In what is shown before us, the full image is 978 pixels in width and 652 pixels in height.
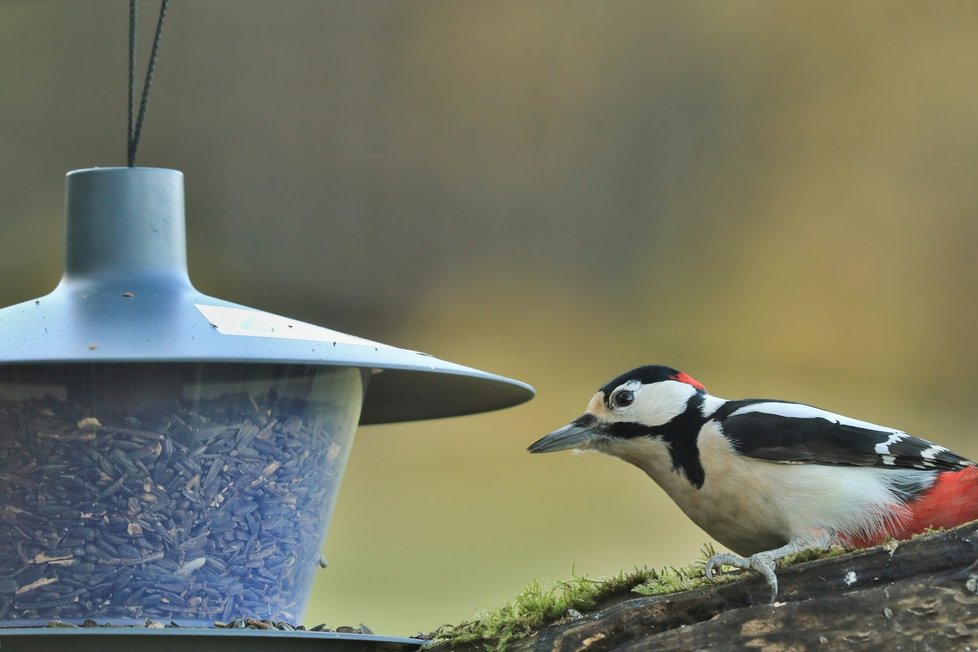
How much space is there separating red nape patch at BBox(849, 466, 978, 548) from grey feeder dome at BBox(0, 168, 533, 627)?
813 millimetres

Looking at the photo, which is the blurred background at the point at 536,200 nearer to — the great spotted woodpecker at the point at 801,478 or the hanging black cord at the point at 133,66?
the great spotted woodpecker at the point at 801,478

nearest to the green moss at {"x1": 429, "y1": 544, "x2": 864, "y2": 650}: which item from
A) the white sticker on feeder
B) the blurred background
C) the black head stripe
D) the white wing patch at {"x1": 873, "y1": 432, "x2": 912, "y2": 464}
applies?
the white wing patch at {"x1": 873, "y1": 432, "x2": 912, "y2": 464}

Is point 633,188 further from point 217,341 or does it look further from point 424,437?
point 217,341

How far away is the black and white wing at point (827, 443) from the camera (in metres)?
2.47

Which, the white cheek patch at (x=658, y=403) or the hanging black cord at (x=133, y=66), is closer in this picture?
the hanging black cord at (x=133, y=66)

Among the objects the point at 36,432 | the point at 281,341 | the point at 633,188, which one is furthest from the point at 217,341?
the point at 633,188

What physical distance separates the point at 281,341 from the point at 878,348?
4413mm

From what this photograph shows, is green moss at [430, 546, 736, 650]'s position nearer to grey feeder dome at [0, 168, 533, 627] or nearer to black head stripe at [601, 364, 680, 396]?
grey feeder dome at [0, 168, 533, 627]

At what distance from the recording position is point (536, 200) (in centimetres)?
642

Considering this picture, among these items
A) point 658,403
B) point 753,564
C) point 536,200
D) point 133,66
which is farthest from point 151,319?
point 536,200

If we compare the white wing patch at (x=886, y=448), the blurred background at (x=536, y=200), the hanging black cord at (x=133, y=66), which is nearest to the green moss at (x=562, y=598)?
the white wing patch at (x=886, y=448)

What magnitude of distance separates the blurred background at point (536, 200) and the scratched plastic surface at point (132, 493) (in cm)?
372

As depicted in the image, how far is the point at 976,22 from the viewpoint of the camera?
20.7 ft

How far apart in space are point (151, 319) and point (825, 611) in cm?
111
